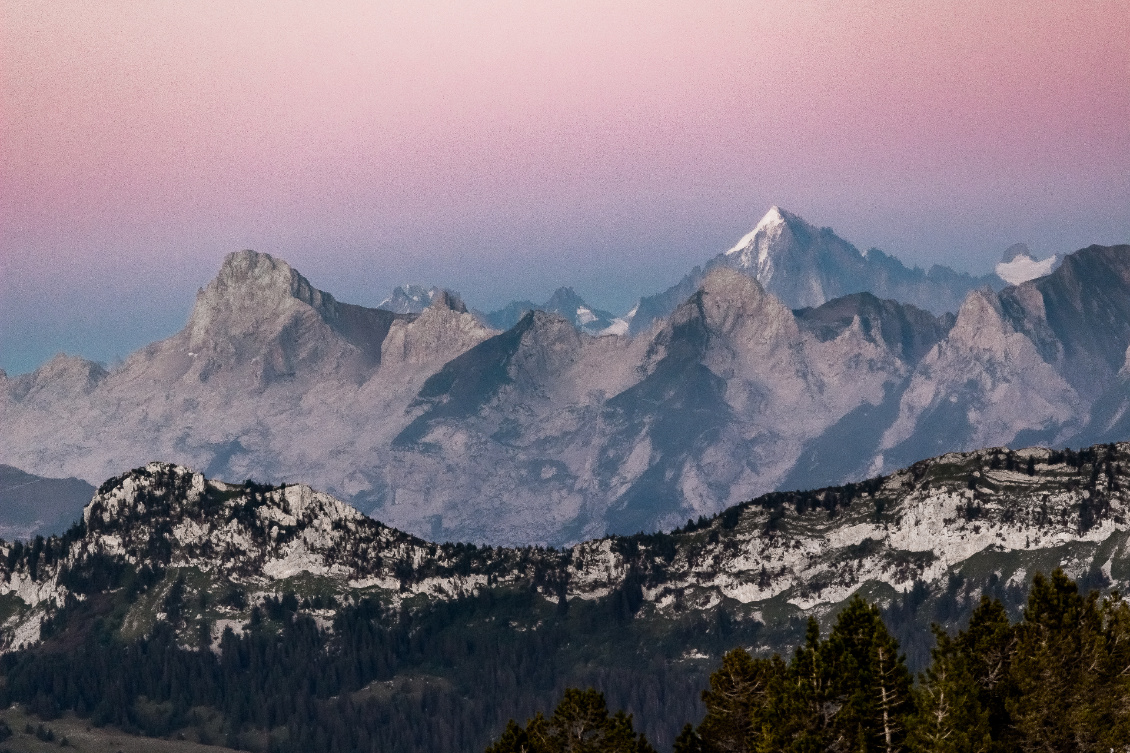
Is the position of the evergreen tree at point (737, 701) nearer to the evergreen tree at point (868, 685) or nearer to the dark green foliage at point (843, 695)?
the dark green foliage at point (843, 695)

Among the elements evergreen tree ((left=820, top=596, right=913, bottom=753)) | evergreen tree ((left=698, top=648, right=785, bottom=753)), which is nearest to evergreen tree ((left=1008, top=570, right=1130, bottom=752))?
evergreen tree ((left=820, top=596, right=913, bottom=753))

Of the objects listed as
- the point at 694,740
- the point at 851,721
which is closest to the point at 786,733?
the point at 851,721

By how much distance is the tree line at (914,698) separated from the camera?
181 metres

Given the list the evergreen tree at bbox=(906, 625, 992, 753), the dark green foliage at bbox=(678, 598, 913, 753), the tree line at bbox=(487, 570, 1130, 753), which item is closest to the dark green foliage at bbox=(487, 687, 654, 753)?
the tree line at bbox=(487, 570, 1130, 753)

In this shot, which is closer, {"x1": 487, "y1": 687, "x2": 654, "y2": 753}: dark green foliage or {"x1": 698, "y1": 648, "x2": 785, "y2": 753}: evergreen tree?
A: {"x1": 698, "y1": 648, "x2": 785, "y2": 753}: evergreen tree

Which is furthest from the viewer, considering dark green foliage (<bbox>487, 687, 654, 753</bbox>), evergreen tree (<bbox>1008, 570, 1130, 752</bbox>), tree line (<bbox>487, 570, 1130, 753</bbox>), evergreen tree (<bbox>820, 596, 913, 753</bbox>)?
dark green foliage (<bbox>487, 687, 654, 753</bbox>)

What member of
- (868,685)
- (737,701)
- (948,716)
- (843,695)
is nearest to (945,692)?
(948,716)

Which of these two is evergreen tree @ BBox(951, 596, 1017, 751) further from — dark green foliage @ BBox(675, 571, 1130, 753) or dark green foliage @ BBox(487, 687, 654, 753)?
dark green foliage @ BBox(487, 687, 654, 753)

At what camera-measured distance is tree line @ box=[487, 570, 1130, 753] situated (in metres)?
181

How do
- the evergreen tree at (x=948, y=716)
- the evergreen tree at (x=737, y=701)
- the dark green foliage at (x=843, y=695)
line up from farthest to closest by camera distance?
1. the evergreen tree at (x=737, y=701)
2. the dark green foliage at (x=843, y=695)
3. the evergreen tree at (x=948, y=716)

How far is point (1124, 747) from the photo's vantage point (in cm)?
18450

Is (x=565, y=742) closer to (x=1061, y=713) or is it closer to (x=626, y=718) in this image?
(x=626, y=718)

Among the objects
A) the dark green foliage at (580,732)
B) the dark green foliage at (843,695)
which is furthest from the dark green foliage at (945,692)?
the dark green foliage at (580,732)

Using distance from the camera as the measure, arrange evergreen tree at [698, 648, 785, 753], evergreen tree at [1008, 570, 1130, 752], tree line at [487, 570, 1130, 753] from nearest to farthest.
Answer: tree line at [487, 570, 1130, 753] → evergreen tree at [1008, 570, 1130, 752] → evergreen tree at [698, 648, 785, 753]
